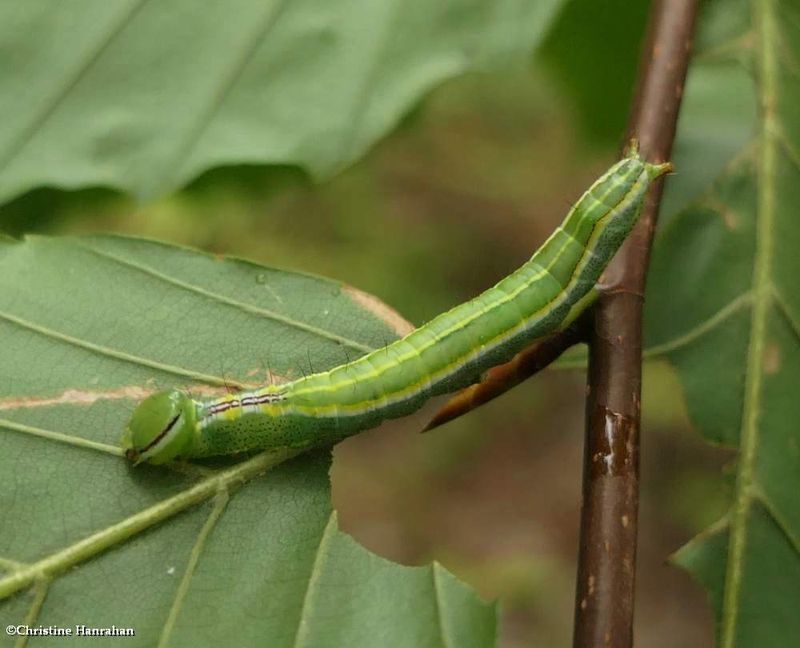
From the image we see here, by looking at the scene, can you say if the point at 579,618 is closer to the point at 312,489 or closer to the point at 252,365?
the point at 312,489

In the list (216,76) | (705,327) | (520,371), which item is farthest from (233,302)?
(705,327)

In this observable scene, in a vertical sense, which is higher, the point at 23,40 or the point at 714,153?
the point at 714,153

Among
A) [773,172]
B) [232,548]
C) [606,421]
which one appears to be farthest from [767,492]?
[232,548]

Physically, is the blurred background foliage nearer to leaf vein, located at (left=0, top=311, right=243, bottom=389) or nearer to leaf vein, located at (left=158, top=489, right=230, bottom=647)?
leaf vein, located at (left=0, top=311, right=243, bottom=389)

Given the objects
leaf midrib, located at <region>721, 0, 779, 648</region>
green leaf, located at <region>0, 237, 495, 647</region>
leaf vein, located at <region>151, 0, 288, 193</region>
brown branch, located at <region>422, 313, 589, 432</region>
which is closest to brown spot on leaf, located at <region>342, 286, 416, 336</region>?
green leaf, located at <region>0, 237, 495, 647</region>

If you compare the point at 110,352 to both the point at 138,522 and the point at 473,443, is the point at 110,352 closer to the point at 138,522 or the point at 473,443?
the point at 138,522

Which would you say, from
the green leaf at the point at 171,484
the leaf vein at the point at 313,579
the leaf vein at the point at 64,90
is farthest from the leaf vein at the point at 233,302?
the leaf vein at the point at 313,579

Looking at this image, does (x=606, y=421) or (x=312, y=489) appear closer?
(x=606, y=421)

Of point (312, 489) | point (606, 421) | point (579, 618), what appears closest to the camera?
point (579, 618)

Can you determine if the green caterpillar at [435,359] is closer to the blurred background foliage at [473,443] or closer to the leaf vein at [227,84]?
the leaf vein at [227,84]
